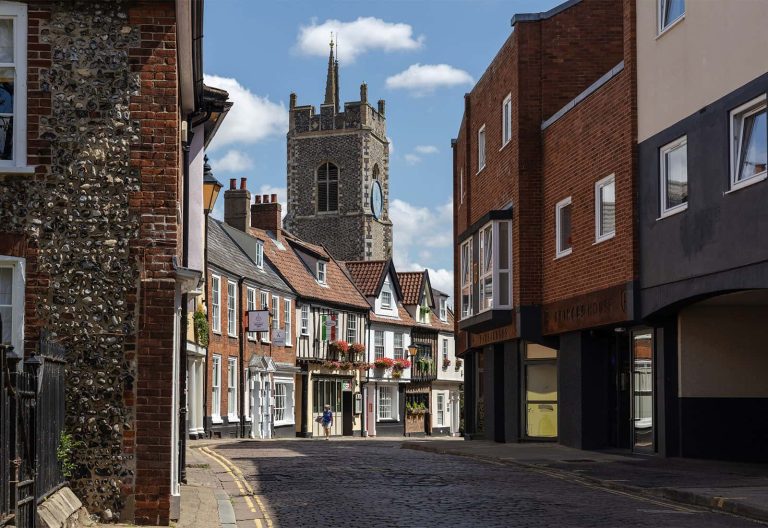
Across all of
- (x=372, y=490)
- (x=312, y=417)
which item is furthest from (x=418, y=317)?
(x=372, y=490)

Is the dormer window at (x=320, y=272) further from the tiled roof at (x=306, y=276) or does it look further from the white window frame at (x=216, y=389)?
the white window frame at (x=216, y=389)

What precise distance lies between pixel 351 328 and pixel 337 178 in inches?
1606

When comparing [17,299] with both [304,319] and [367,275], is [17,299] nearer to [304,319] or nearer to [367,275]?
[304,319]

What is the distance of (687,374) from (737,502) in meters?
7.48

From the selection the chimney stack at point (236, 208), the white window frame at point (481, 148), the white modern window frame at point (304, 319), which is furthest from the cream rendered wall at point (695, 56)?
the white modern window frame at point (304, 319)

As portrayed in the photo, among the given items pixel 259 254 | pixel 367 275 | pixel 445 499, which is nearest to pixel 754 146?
pixel 445 499

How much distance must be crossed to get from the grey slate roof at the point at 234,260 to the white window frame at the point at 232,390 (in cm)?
341

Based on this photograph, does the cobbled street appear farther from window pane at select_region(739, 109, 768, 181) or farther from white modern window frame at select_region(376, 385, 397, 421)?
white modern window frame at select_region(376, 385, 397, 421)

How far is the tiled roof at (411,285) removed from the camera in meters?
67.9

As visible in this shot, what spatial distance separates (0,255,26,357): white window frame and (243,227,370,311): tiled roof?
128ft

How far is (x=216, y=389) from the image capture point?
1607 inches

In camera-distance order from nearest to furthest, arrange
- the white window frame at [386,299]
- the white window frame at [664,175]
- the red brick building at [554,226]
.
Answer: the white window frame at [664,175] < the red brick building at [554,226] < the white window frame at [386,299]

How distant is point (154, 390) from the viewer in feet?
37.7

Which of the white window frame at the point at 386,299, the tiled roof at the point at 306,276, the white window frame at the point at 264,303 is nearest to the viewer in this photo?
the white window frame at the point at 264,303
